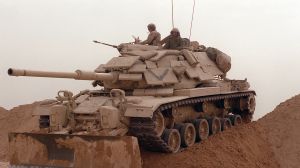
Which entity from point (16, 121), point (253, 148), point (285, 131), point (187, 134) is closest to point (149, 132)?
point (187, 134)

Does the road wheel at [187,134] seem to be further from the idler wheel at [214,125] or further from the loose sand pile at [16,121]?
the loose sand pile at [16,121]

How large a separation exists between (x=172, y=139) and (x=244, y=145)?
286 cm

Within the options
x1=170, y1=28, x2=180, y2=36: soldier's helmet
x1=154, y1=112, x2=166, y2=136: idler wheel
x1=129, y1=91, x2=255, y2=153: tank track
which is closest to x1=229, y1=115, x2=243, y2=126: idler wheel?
x1=170, y1=28, x2=180, y2=36: soldier's helmet

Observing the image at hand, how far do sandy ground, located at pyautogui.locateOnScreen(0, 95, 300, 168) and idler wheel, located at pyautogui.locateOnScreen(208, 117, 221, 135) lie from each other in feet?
0.64

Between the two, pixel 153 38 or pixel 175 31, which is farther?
pixel 153 38

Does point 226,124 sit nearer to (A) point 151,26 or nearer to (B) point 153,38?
(B) point 153,38

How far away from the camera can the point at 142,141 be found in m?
9.87

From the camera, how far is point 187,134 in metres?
10.9

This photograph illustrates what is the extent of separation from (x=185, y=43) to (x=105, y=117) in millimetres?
4289

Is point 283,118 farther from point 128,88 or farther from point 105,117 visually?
point 105,117

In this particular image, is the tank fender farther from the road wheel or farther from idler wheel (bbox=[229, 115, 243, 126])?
idler wheel (bbox=[229, 115, 243, 126])

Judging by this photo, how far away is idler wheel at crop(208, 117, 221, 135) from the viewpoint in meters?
12.3

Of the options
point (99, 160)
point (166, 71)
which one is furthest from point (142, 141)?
point (166, 71)

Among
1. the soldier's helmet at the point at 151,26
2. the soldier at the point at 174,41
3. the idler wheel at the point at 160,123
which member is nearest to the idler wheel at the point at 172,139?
the idler wheel at the point at 160,123
